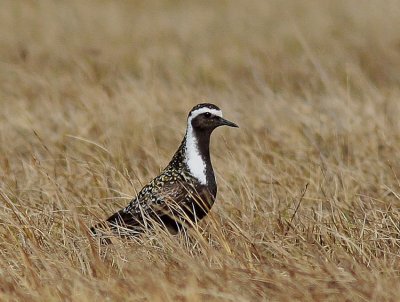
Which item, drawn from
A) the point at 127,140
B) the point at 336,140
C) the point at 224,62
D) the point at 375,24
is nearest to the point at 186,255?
the point at 336,140

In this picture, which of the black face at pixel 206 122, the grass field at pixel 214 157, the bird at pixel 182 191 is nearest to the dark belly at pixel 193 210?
the bird at pixel 182 191

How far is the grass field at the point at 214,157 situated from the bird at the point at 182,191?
157 millimetres

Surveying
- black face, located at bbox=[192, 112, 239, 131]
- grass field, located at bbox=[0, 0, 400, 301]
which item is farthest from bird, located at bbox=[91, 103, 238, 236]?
Answer: grass field, located at bbox=[0, 0, 400, 301]

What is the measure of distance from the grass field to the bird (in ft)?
0.52

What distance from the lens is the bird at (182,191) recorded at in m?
6.10

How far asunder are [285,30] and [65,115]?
7.34 m

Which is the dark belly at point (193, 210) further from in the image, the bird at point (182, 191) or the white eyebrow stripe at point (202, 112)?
the white eyebrow stripe at point (202, 112)

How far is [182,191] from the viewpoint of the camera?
6.26 metres

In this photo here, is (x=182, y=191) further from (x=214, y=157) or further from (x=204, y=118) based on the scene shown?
(x=214, y=157)

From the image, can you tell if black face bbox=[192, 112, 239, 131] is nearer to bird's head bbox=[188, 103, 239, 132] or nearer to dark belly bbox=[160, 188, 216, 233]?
bird's head bbox=[188, 103, 239, 132]

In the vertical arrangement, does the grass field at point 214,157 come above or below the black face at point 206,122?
below

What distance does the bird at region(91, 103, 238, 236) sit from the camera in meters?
6.10

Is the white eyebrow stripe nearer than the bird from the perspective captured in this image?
No

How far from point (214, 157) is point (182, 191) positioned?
1.97 meters
